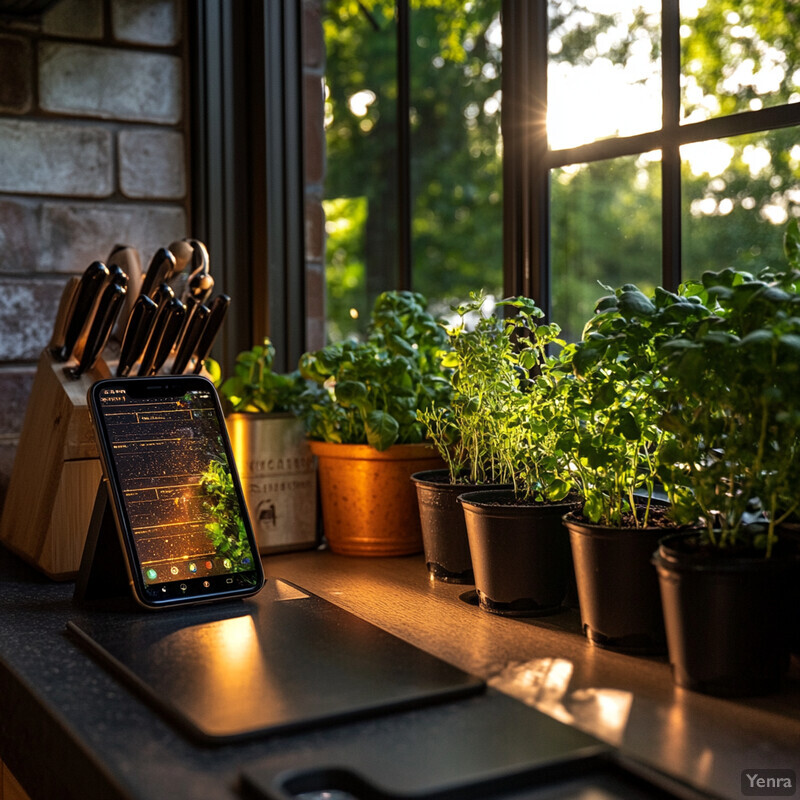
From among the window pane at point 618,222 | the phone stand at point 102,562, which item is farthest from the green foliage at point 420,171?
the phone stand at point 102,562

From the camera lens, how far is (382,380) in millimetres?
1227

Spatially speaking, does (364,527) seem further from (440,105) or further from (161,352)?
(440,105)

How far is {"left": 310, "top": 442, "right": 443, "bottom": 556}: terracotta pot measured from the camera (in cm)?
126

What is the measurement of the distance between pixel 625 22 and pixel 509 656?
1.04 metres

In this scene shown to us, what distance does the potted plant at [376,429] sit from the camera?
1227mm

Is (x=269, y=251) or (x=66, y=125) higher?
(x=66, y=125)

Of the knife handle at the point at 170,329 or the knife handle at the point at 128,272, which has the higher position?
the knife handle at the point at 128,272

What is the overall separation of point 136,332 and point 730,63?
0.89m

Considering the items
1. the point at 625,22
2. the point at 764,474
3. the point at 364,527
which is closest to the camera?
the point at 764,474

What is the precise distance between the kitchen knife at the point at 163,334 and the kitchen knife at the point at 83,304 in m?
0.08

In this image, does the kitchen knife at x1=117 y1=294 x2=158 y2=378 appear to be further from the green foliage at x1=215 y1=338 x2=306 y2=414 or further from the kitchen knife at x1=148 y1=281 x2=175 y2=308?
the green foliage at x1=215 y1=338 x2=306 y2=414

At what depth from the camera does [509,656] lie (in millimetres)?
859

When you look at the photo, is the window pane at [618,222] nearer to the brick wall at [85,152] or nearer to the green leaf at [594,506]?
the brick wall at [85,152]

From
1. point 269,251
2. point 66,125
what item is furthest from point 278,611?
point 66,125
